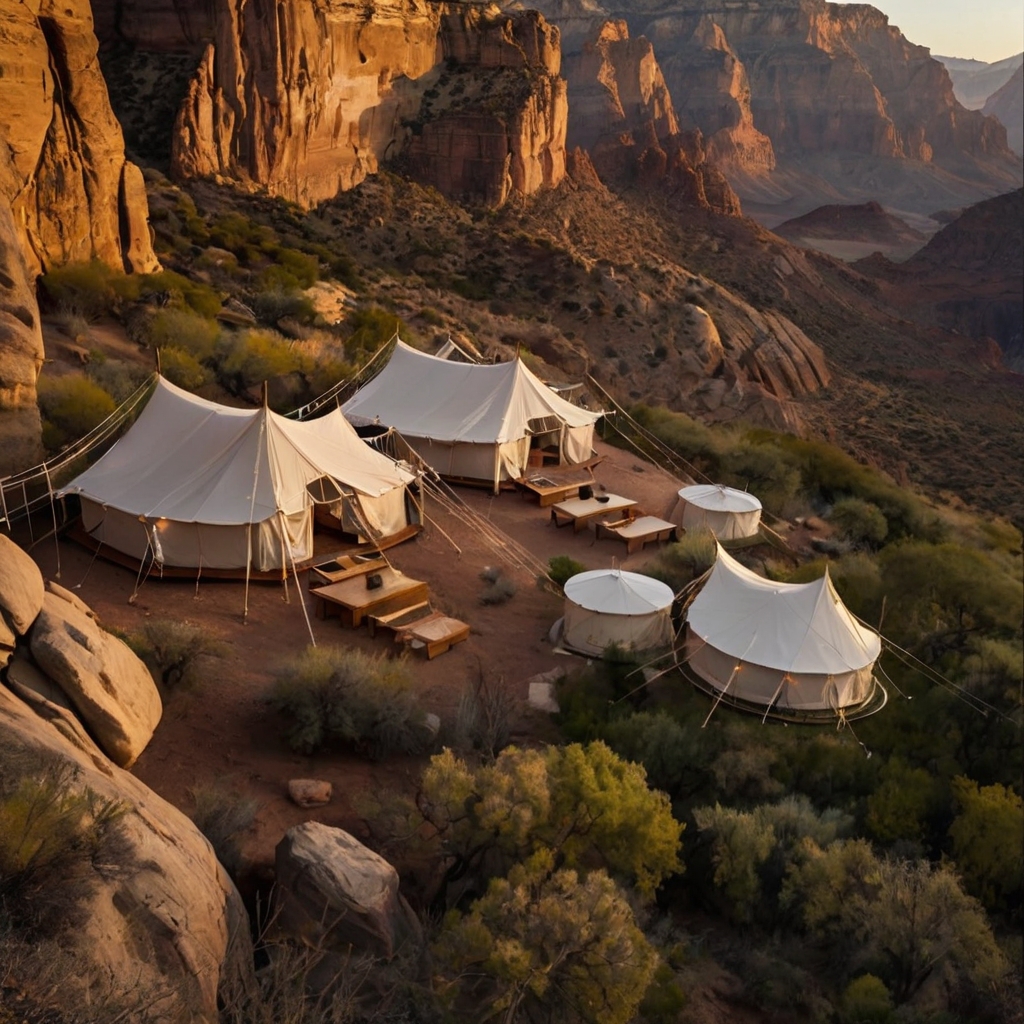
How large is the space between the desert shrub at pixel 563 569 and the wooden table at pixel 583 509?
98.6 inches

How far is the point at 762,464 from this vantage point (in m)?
26.3

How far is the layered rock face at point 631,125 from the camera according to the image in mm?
91750

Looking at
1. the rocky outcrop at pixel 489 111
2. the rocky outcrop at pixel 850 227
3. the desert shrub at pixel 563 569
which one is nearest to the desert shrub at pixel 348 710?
the desert shrub at pixel 563 569

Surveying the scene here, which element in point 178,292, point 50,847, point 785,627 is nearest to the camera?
point 50,847

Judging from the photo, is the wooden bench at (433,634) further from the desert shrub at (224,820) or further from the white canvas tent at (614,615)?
the desert shrub at (224,820)

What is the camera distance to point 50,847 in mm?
6215

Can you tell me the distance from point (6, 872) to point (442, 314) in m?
35.6

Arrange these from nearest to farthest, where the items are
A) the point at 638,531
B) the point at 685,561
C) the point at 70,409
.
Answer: the point at 685,561, the point at 70,409, the point at 638,531

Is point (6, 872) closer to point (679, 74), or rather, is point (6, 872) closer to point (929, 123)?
point (679, 74)

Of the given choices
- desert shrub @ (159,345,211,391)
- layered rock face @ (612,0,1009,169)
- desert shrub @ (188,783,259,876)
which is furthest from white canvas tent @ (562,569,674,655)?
layered rock face @ (612,0,1009,169)

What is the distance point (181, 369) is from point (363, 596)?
10.2 meters

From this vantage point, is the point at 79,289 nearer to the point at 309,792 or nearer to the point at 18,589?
the point at 18,589

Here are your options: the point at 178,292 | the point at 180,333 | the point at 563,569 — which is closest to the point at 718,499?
the point at 563,569

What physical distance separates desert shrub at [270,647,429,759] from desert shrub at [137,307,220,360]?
561 inches
